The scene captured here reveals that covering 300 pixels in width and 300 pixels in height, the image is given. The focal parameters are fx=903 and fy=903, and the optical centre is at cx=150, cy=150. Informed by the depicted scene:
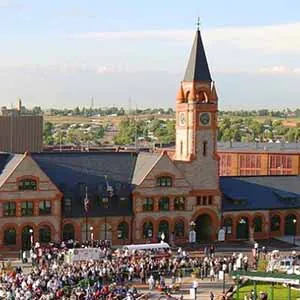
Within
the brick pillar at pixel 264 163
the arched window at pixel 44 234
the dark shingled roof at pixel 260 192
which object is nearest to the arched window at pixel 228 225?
the dark shingled roof at pixel 260 192

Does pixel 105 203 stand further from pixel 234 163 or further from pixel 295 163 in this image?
pixel 234 163

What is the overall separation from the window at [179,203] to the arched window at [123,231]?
466cm

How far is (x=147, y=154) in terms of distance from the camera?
7762 centimetres

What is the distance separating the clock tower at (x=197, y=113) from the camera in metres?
78.2

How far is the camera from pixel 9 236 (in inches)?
2771

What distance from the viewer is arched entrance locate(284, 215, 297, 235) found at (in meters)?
80.6

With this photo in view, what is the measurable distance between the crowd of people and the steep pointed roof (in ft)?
Result: 55.8

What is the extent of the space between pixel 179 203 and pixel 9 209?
14.6 m

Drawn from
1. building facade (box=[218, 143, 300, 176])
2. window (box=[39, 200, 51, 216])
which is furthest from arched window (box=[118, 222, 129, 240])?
building facade (box=[218, 143, 300, 176])

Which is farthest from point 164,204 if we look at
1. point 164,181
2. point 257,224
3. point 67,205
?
point 257,224

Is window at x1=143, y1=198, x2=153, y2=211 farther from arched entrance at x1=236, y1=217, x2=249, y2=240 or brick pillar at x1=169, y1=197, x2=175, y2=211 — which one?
arched entrance at x1=236, y1=217, x2=249, y2=240

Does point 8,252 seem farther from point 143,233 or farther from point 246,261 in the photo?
point 246,261

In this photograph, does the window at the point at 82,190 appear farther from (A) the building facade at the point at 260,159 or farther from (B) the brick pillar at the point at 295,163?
(B) the brick pillar at the point at 295,163

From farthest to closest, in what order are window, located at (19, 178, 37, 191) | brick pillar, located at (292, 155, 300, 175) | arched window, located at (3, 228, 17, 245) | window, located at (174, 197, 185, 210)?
brick pillar, located at (292, 155, 300, 175)
window, located at (174, 197, 185, 210)
window, located at (19, 178, 37, 191)
arched window, located at (3, 228, 17, 245)
